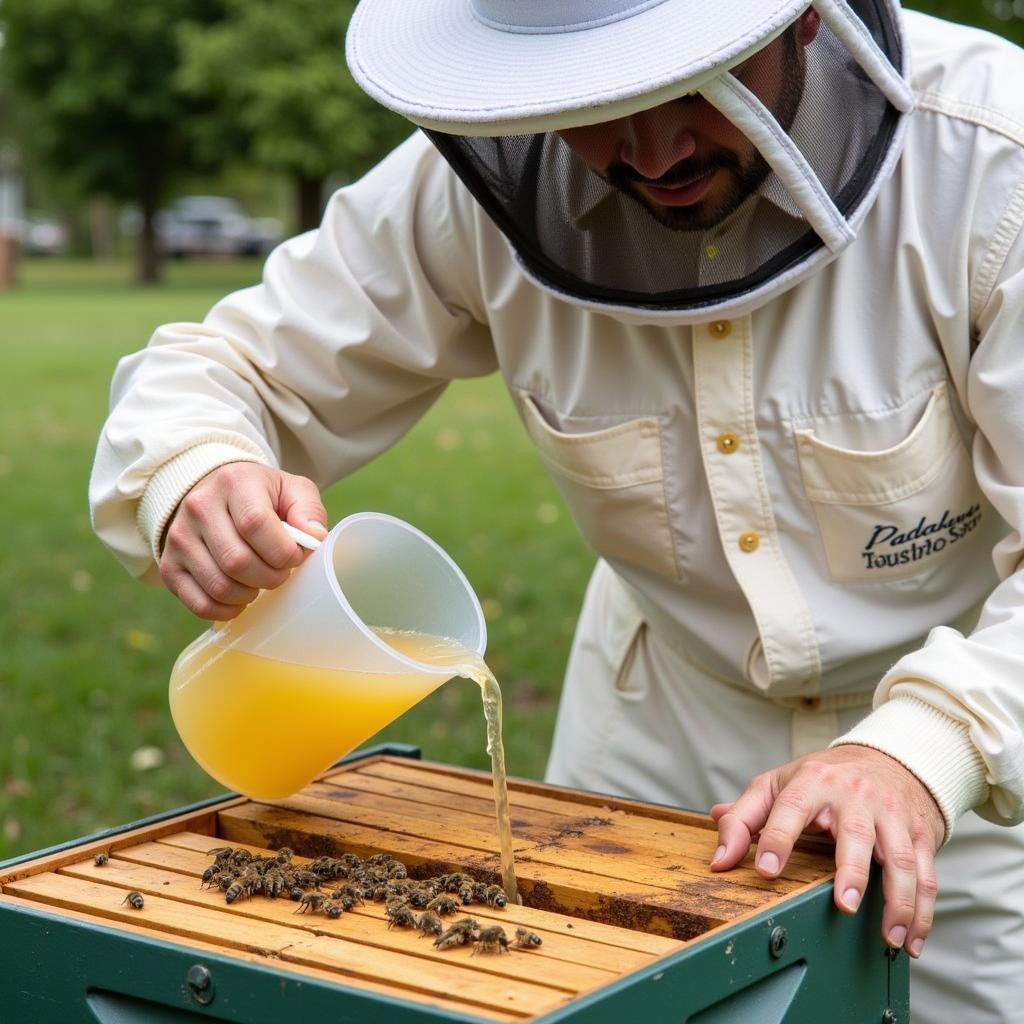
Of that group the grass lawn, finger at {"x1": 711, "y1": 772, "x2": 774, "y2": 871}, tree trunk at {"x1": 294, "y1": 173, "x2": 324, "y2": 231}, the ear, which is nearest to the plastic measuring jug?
finger at {"x1": 711, "y1": 772, "x2": 774, "y2": 871}

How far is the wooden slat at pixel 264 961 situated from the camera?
4.84ft

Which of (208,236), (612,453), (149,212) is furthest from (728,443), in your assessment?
(208,236)

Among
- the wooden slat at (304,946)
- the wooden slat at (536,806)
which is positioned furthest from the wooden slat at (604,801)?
the wooden slat at (304,946)

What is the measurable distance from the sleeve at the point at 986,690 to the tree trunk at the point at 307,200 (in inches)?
1266

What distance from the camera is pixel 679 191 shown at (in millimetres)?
2195

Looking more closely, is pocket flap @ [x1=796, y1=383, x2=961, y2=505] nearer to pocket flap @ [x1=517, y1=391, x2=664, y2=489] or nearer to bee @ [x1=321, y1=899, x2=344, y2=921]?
pocket flap @ [x1=517, y1=391, x2=664, y2=489]

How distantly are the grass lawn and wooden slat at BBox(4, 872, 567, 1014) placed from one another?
2384 mm

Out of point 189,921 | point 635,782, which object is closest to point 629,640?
point 635,782

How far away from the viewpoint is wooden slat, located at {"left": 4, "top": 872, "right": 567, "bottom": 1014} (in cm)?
152

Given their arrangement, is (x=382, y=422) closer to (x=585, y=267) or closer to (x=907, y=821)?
(x=585, y=267)

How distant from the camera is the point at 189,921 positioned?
176cm

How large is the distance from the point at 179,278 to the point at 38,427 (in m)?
27.8

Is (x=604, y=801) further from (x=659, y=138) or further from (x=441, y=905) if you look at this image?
(x=659, y=138)

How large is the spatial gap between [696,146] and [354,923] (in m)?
1.11
